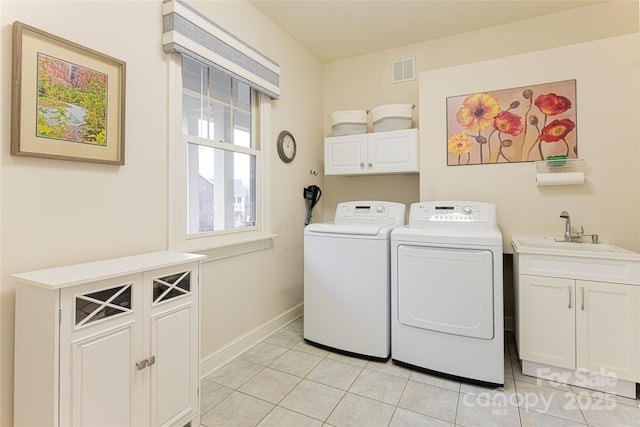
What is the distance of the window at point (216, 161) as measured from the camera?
6.83ft

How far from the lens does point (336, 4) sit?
2.72 m

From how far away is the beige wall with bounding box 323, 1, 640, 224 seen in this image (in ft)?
8.75

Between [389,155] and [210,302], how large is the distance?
6.81 feet

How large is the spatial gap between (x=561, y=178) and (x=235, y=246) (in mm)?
2588

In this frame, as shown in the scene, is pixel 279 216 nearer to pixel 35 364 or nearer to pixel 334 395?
pixel 334 395

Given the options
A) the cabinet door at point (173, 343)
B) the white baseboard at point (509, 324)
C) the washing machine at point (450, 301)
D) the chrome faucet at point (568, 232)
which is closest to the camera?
the cabinet door at point (173, 343)

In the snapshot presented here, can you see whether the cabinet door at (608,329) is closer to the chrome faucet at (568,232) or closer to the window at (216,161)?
the chrome faucet at (568,232)

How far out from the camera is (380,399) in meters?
1.95

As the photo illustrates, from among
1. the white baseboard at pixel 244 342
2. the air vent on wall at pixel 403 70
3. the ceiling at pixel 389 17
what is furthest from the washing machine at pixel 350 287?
the ceiling at pixel 389 17

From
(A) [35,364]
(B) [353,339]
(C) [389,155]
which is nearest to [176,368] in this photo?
(A) [35,364]

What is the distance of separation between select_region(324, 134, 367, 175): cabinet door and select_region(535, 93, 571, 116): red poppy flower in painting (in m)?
1.49

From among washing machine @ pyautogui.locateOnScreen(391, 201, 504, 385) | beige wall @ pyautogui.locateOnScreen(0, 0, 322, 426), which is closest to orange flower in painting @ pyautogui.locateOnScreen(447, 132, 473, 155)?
washing machine @ pyautogui.locateOnScreen(391, 201, 504, 385)

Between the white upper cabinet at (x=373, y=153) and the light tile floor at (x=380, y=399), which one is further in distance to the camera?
the white upper cabinet at (x=373, y=153)

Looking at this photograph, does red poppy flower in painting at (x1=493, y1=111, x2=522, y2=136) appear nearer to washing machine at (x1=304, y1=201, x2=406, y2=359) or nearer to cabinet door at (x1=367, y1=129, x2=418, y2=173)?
cabinet door at (x1=367, y1=129, x2=418, y2=173)
